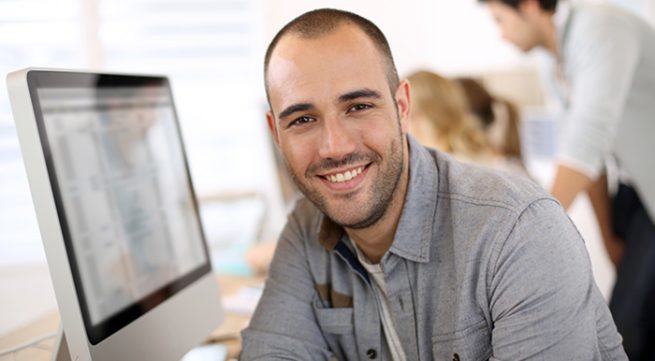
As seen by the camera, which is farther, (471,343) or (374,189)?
(374,189)

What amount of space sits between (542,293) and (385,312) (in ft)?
1.03

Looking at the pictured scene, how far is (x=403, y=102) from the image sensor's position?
1.10m

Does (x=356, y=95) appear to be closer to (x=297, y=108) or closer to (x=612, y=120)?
(x=297, y=108)

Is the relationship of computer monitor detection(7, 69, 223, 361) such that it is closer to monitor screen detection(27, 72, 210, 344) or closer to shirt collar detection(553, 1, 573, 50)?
monitor screen detection(27, 72, 210, 344)

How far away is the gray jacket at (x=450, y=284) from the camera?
848 mm

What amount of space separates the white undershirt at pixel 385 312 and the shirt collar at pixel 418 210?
8cm

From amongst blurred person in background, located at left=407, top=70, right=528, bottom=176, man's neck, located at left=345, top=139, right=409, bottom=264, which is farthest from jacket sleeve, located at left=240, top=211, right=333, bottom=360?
blurred person in background, located at left=407, top=70, right=528, bottom=176

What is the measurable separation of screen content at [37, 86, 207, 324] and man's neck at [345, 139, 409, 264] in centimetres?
33

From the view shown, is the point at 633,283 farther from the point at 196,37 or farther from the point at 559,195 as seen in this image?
the point at 196,37

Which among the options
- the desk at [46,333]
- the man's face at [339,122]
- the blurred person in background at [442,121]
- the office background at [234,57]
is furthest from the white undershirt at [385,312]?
the office background at [234,57]

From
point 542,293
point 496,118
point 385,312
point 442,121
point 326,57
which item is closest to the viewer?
point 542,293

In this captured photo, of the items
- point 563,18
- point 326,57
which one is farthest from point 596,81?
point 326,57

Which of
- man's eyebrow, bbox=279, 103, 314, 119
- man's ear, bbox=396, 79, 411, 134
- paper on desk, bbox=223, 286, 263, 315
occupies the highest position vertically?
man's eyebrow, bbox=279, 103, 314, 119

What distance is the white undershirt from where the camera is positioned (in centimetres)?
106
